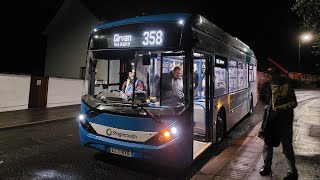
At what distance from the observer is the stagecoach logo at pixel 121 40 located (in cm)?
558

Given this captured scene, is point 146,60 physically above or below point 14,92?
above

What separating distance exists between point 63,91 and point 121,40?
11.7m

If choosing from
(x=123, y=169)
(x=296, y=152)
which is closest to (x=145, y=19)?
(x=123, y=169)

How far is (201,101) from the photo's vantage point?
7219 mm

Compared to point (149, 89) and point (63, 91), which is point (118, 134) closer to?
point (149, 89)

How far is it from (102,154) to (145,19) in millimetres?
3230

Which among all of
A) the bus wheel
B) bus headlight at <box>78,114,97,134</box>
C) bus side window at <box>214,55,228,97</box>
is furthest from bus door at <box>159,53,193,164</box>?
the bus wheel

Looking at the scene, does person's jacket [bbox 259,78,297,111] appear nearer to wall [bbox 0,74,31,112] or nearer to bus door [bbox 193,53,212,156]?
bus door [bbox 193,53,212,156]

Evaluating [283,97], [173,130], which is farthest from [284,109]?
[173,130]

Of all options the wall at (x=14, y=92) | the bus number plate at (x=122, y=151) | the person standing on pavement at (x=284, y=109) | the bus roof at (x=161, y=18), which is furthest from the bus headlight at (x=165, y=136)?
the wall at (x=14, y=92)

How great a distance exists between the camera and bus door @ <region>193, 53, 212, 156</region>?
6.48 m

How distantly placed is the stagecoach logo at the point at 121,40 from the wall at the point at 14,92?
915 centimetres

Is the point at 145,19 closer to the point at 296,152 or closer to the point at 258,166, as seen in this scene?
the point at 258,166

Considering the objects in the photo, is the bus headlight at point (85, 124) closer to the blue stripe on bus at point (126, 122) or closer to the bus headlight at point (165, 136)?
the blue stripe on bus at point (126, 122)
